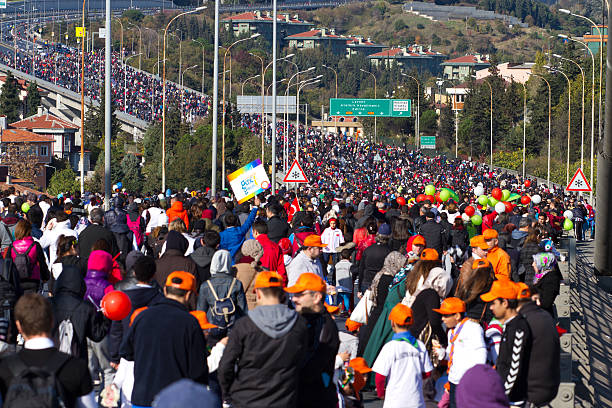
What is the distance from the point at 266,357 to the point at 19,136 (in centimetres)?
8867

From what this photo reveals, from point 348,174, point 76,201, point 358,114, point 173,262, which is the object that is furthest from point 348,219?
point 358,114

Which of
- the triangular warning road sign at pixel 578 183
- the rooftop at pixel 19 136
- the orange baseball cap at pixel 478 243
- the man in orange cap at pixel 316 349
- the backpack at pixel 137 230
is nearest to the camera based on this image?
the man in orange cap at pixel 316 349

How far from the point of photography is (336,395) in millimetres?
7250

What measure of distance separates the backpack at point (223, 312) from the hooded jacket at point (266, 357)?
2.67 meters

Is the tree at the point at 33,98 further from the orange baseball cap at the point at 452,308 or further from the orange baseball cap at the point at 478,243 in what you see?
the orange baseball cap at the point at 452,308

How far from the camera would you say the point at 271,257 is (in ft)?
40.7

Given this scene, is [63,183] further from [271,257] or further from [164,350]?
[164,350]

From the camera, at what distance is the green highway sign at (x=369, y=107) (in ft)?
312

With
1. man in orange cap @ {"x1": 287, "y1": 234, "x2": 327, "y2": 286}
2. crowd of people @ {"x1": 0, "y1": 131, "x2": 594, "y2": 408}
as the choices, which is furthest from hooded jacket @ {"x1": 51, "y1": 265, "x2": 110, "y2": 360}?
man in orange cap @ {"x1": 287, "y1": 234, "x2": 327, "y2": 286}

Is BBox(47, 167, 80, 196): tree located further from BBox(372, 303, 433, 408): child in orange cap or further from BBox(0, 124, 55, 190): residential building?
BBox(372, 303, 433, 408): child in orange cap

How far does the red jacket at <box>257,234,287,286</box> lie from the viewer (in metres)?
12.3

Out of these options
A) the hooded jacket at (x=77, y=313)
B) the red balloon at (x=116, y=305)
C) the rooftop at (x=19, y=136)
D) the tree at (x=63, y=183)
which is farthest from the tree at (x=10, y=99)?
the red balloon at (x=116, y=305)

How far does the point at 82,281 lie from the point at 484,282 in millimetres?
3328

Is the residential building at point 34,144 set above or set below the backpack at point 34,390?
below
